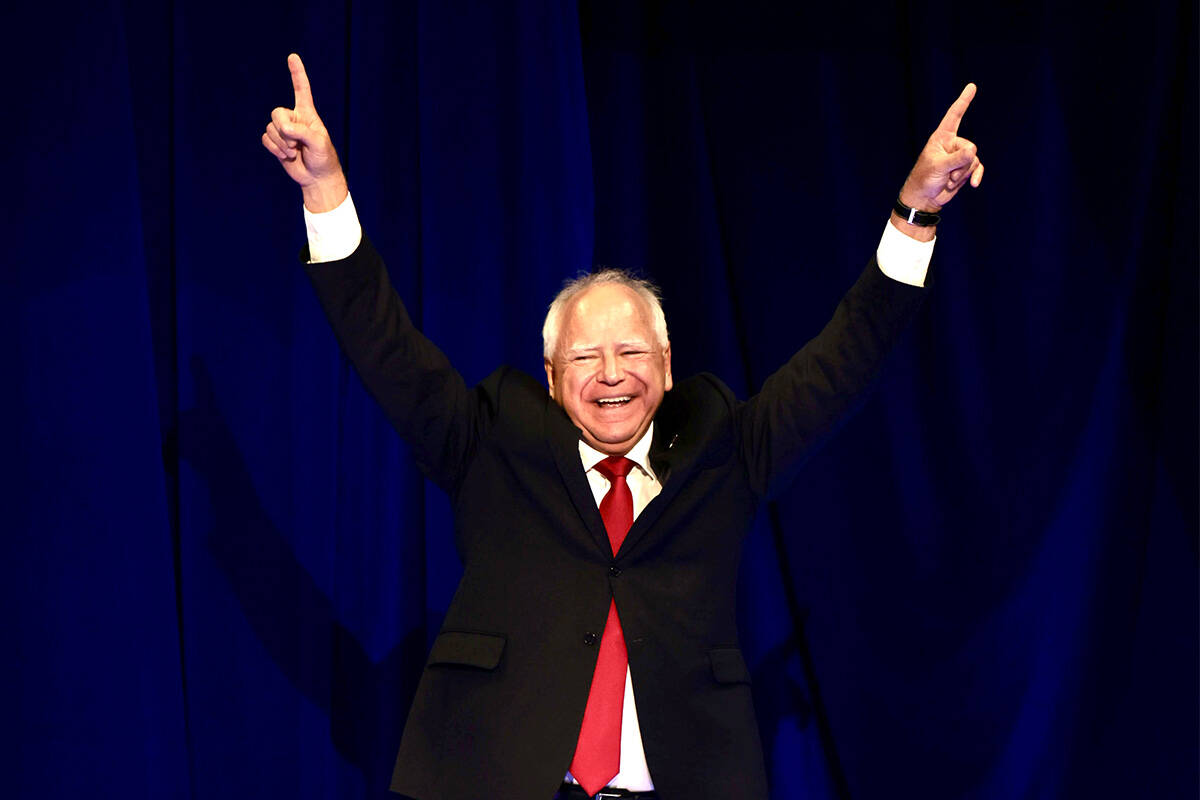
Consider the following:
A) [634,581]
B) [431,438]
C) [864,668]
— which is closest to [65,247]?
[431,438]

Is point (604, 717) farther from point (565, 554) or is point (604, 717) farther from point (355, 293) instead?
point (355, 293)

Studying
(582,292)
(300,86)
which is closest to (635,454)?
(582,292)

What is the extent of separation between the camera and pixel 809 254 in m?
2.85

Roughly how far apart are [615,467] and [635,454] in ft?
0.16

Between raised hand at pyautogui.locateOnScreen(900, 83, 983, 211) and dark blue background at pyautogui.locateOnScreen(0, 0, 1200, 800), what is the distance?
0.90 metres

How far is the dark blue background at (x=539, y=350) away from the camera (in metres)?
2.23

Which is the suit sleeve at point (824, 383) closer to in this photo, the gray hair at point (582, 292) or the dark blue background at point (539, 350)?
the gray hair at point (582, 292)

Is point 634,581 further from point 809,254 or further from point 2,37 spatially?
point 2,37

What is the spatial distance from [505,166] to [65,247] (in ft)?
2.98

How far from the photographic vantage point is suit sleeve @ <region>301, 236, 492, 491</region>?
6.06 feet

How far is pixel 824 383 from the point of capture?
6.32ft

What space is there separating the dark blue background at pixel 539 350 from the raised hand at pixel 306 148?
1.86 ft

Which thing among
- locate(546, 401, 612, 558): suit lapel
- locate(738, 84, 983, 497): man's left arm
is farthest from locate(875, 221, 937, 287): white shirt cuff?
locate(546, 401, 612, 558): suit lapel

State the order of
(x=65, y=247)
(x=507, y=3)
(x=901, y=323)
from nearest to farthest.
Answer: (x=901, y=323)
(x=65, y=247)
(x=507, y=3)
